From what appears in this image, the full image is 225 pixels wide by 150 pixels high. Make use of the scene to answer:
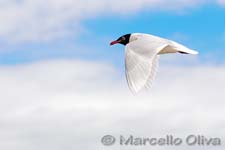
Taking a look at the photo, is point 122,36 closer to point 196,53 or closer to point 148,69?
point 196,53

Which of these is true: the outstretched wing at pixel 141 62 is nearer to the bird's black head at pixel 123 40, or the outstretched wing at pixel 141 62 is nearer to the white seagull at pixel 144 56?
the white seagull at pixel 144 56

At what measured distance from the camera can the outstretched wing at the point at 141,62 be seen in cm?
1456

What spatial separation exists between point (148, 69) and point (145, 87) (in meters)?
0.84

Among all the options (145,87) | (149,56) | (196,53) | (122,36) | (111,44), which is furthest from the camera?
(111,44)

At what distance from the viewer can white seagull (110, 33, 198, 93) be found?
48.0 ft

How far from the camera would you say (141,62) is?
606 inches

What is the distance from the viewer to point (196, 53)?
18641 millimetres

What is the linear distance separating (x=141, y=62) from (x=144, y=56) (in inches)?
10.8

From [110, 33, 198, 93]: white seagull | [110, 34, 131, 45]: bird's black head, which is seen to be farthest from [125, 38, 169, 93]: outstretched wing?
[110, 34, 131, 45]: bird's black head

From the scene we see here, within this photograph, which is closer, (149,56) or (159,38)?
(149,56)

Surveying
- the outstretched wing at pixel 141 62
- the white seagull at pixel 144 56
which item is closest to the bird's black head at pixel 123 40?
the white seagull at pixel 144 56

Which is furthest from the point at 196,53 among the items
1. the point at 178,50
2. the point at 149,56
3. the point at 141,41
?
the point at 149,56

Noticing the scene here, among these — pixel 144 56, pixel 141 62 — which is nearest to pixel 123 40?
pixel 144 56

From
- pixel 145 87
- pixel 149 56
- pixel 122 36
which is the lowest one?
pixel 145 87
